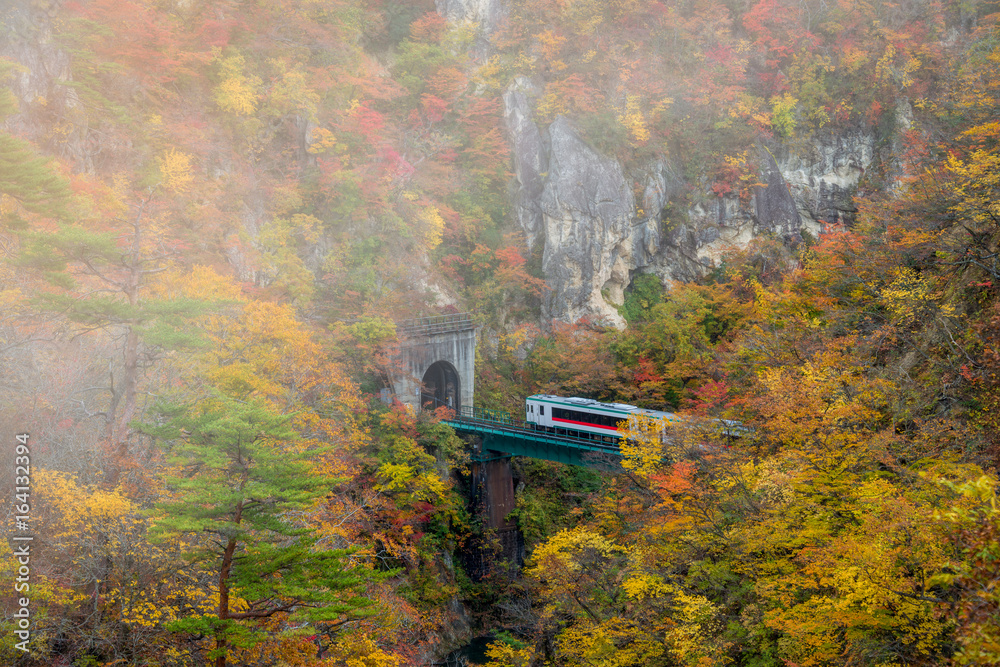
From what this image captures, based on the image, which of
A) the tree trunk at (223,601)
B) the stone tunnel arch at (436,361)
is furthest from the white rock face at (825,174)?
the tree trunk at (223,601)

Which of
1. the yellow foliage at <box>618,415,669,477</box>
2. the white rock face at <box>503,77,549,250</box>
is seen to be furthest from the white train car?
the white rock face at <box>503,77,549,250</box>

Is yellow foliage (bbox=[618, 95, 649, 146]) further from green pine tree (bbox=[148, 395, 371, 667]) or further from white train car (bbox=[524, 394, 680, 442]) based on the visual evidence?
green pine tree (bbox=[148, 395, 371, 667])

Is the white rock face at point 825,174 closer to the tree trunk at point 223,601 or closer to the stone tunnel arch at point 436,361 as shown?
the stone tunnel arch at point 436,361

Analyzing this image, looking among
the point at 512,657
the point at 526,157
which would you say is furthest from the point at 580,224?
the point at 512,657

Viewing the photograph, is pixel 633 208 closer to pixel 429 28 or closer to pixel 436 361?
pixel 436 361

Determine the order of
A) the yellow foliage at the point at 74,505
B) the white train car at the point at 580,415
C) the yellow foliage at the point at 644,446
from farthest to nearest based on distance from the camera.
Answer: the white train car at the point at 580,415
the yellow foliage at the point at 644,446
the yellow foliage at the point at 74,505

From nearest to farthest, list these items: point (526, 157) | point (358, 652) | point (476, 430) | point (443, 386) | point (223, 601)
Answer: point (223, 601)
point (358, 652)
point (476, 430)
point (443, 386)
point (526, 157)

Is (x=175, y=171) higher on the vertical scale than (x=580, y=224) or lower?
lower
